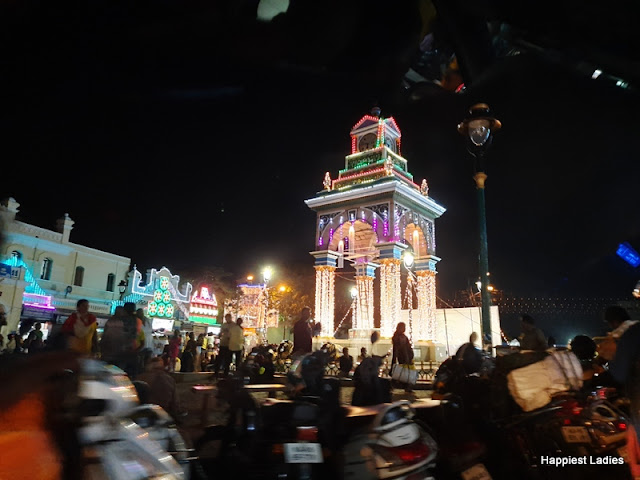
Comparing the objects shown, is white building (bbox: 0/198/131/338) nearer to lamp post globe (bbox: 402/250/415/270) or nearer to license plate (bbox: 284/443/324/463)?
lamp post globe (bbox: 402/250/415/270)

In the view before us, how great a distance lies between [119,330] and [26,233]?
2277 cm

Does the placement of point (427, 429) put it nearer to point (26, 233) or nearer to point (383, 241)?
point (383, 241)

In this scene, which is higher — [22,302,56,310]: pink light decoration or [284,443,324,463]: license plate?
[22,302,56,310]: pink light decoration

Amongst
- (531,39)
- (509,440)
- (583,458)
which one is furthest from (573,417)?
(531,39)

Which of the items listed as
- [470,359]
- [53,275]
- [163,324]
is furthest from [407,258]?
[53,275]

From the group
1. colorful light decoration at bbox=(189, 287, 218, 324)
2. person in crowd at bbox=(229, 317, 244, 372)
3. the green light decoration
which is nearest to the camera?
person in crowd at bbox=(229, 317, 244, 372)

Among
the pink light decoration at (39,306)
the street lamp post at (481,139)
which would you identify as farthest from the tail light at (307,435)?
the pink light decoration at (39,306)

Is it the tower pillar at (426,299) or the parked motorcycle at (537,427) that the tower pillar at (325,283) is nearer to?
the tower pillar at (426,299)

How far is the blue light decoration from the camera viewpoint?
1628 cm

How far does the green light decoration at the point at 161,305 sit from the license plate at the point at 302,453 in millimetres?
30183

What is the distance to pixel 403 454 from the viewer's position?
3412 mm

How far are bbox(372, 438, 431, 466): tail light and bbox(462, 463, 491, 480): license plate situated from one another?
514 mm

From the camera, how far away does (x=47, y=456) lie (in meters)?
1.84

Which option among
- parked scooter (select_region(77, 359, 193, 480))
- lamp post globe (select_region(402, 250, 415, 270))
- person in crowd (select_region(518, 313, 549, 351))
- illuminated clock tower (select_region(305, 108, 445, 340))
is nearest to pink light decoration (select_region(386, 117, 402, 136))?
illuminated clock tower (select_region(305, 108, 445, 340))
